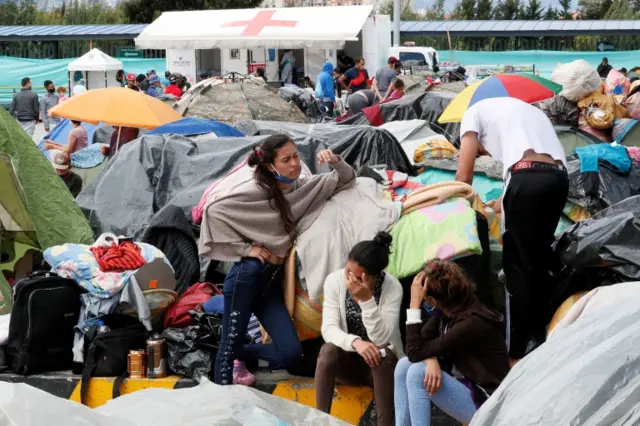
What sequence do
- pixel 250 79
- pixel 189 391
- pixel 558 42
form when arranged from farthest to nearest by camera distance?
pixel 558 42 < pixel 250 79 < pixel 189 391

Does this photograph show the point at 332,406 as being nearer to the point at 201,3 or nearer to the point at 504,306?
the point at 504,306

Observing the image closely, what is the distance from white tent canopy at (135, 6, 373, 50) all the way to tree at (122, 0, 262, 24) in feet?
62.7

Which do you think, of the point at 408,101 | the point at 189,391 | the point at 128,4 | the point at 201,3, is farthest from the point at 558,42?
the point at 189,391

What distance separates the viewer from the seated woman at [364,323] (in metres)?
Result: 5.75

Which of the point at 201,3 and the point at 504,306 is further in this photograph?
the point at 201,3

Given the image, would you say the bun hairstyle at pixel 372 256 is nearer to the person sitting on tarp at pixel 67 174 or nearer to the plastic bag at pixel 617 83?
the person sitting on tarp at pixel 67 174

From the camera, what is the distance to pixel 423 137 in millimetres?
11109

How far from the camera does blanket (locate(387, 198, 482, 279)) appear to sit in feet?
20.5

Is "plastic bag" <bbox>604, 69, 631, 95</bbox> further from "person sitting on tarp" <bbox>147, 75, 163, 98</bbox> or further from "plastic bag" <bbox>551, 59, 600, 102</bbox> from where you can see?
"person sitting on tarp" <bbox>147, 75, 163, 98</bbox>

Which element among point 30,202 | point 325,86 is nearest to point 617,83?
point 325,86

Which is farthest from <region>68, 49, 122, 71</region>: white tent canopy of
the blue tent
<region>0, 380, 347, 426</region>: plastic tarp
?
<region>0, 380, 347, 426</region>: plastic tarp

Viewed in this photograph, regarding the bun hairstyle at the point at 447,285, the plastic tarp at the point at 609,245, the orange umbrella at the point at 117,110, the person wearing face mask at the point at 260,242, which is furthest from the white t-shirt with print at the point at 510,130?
the orange umbrella at the point at 117,110

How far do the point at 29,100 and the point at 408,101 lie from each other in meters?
11.0

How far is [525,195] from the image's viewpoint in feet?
20.4
